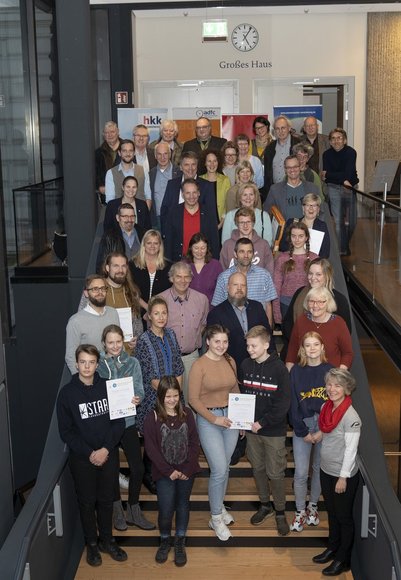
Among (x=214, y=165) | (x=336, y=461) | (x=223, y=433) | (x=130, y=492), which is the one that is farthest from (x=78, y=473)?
(x=214, y=165)

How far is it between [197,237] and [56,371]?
4.39 metres

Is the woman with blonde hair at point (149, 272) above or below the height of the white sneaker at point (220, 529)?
above

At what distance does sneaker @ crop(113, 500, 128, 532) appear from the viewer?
21.3 feet

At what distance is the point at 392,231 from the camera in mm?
8805

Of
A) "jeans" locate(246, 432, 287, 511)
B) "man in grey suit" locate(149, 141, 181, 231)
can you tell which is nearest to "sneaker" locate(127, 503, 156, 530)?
"jeans" locate(246, 432, 287, 511)

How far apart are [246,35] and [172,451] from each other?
1298 cm

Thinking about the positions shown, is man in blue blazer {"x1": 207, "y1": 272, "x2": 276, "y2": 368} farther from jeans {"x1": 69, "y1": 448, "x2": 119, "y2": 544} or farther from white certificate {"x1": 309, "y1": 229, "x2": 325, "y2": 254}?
jeans {"x1": 69, "y1": 448, "x2": 119, "y2": 544}

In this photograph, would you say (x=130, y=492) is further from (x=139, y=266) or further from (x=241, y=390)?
(x=139, y=266)

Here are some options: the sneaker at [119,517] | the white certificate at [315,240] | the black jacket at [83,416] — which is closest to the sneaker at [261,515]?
the sneaker at [119,517]

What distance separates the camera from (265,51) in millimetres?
17281

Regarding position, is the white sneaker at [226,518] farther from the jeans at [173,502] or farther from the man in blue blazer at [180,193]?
the man in blue blazer at [180,193]

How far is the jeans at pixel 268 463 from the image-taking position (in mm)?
6227

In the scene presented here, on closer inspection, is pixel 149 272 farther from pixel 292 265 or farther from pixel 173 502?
pixel 173 502

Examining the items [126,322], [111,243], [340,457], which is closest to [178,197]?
[111,243]
